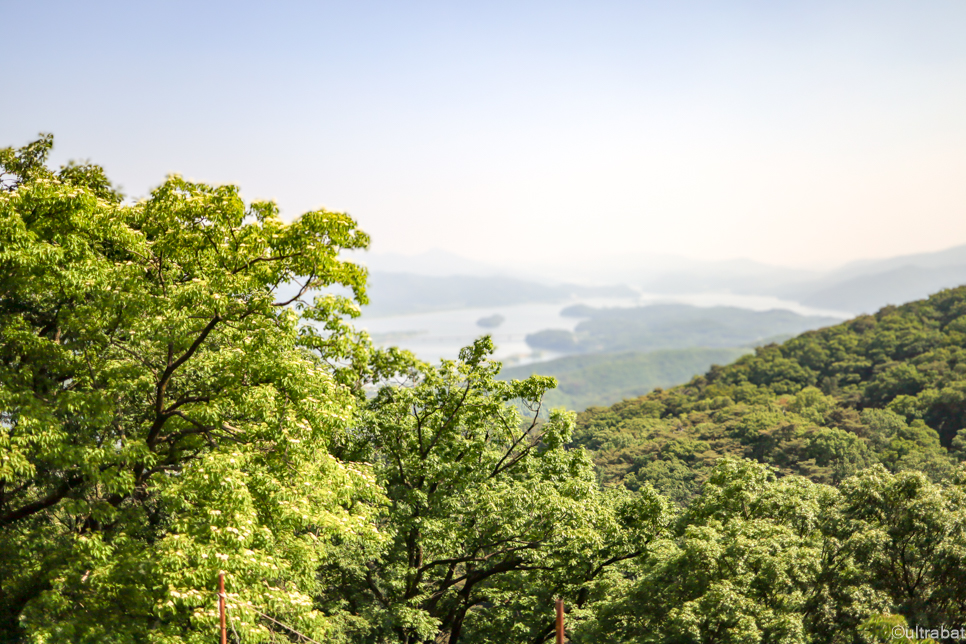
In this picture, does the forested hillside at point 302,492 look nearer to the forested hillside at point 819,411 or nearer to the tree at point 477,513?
the tree at point 477,513

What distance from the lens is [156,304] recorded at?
8.54 metres

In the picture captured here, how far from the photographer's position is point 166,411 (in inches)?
363

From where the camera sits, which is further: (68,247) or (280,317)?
(280,317)

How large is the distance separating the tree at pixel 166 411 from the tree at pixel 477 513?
3674mm

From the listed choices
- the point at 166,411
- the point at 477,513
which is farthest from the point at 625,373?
the point at 166,411

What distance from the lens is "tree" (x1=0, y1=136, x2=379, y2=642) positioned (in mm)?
7824

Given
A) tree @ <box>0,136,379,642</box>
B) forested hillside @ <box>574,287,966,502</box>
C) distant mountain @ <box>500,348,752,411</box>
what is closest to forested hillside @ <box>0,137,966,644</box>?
tree @ <box>0,136,379,642</box>

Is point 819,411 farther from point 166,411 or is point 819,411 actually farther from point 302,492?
point 166,411

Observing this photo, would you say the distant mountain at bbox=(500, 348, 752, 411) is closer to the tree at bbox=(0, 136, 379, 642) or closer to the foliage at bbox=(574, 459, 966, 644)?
the foliage at bbox=(574, 459, 966, 644)

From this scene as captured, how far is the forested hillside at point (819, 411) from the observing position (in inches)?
1255

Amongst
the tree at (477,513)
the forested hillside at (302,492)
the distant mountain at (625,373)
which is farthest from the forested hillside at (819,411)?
the distant mountain at (625,373)

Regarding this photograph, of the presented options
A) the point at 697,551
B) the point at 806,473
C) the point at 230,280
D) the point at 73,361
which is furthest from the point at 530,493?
the point at 806,473

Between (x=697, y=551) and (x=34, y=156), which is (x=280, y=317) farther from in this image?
(x=697, y=551)

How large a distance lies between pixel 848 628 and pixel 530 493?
597 cm
